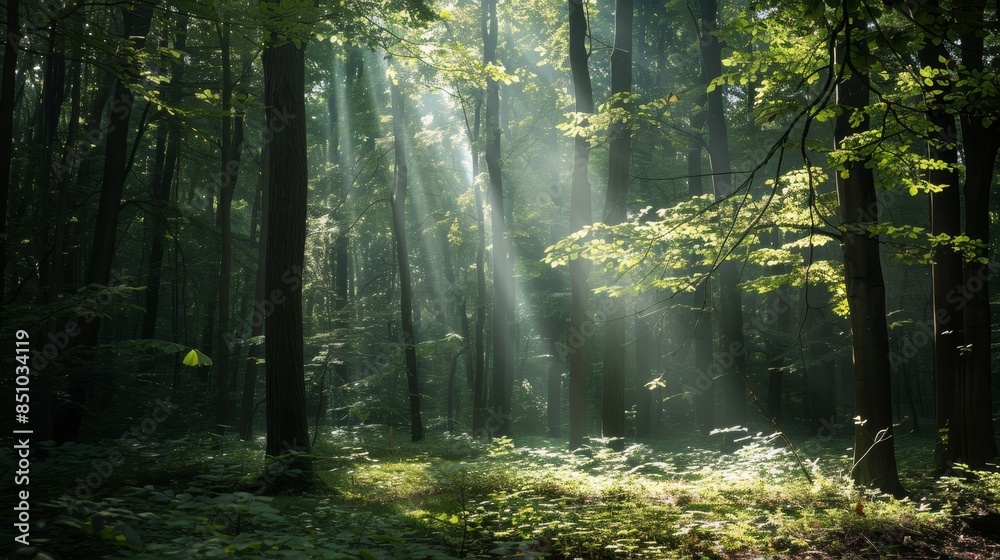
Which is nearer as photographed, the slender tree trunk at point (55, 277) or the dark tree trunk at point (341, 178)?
the slender tree trunk at point (55, 277)

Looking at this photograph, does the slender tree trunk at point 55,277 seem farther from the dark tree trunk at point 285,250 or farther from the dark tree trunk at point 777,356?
the dark tree trunk at point 777,356

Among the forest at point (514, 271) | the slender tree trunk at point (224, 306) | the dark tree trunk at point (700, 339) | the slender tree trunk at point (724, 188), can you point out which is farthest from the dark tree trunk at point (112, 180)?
the dark tree trunk at point (700, 339)

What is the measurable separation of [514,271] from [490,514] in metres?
16.3

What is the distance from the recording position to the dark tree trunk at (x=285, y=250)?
7.50 metres

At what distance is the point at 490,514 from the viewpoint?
17.3ft

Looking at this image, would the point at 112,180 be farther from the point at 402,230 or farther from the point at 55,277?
the point at 402,230

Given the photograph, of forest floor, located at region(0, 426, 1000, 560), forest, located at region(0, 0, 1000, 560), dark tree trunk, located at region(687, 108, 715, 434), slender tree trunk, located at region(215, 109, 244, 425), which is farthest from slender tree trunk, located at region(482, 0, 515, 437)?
forest floor, located at region(0, 426, 1000, 560)

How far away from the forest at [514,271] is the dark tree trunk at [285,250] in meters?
0.05

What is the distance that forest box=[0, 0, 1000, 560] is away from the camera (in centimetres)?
465

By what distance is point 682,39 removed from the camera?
69.8 feet

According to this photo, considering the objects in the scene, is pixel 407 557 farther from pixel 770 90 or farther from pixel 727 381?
pixel 727 381

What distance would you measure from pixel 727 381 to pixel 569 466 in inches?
304

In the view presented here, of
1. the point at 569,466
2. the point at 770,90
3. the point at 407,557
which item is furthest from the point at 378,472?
the point at 770,90

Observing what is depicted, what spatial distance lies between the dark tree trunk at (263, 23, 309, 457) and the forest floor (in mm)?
829
